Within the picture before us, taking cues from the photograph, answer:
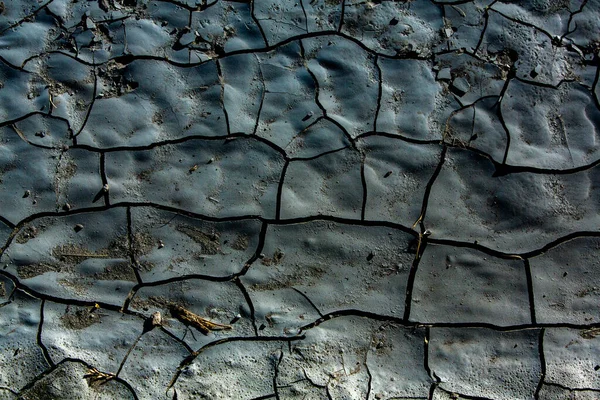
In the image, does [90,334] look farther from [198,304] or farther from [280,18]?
[280,18]

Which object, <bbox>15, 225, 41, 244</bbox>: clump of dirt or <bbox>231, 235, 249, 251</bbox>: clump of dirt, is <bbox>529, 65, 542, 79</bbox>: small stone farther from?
<bbox>15, 225, 41, 244</bbox>: clump of dirt

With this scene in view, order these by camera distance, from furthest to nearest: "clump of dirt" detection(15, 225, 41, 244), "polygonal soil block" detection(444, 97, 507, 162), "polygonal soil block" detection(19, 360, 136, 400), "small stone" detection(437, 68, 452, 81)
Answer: "small stone" detection(437, 68, 452, 81), "polygonal soil block" detection(444, 97, 507, 162), "clump of dirt" detection(15, 225, 41, 244), "polygonal soil block" detection(19, 360, 136, 400)

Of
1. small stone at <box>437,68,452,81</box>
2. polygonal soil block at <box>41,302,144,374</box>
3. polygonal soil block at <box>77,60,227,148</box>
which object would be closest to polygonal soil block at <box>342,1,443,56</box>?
small stone at <box>437,68,452,81</box>

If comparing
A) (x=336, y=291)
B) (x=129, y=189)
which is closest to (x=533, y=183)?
(x=336, y=291)

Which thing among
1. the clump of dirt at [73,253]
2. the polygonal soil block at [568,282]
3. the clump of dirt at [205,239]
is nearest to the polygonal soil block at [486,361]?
the polygonal soil block at [568,282]

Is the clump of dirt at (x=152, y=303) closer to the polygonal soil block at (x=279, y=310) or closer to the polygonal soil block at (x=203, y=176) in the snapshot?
the polygonal soil block at (x=279, y=310)

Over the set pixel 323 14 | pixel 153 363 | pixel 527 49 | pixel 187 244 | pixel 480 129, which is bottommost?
pixel 153 363

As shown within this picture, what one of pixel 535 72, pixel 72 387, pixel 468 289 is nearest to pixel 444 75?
pixel 535 72
